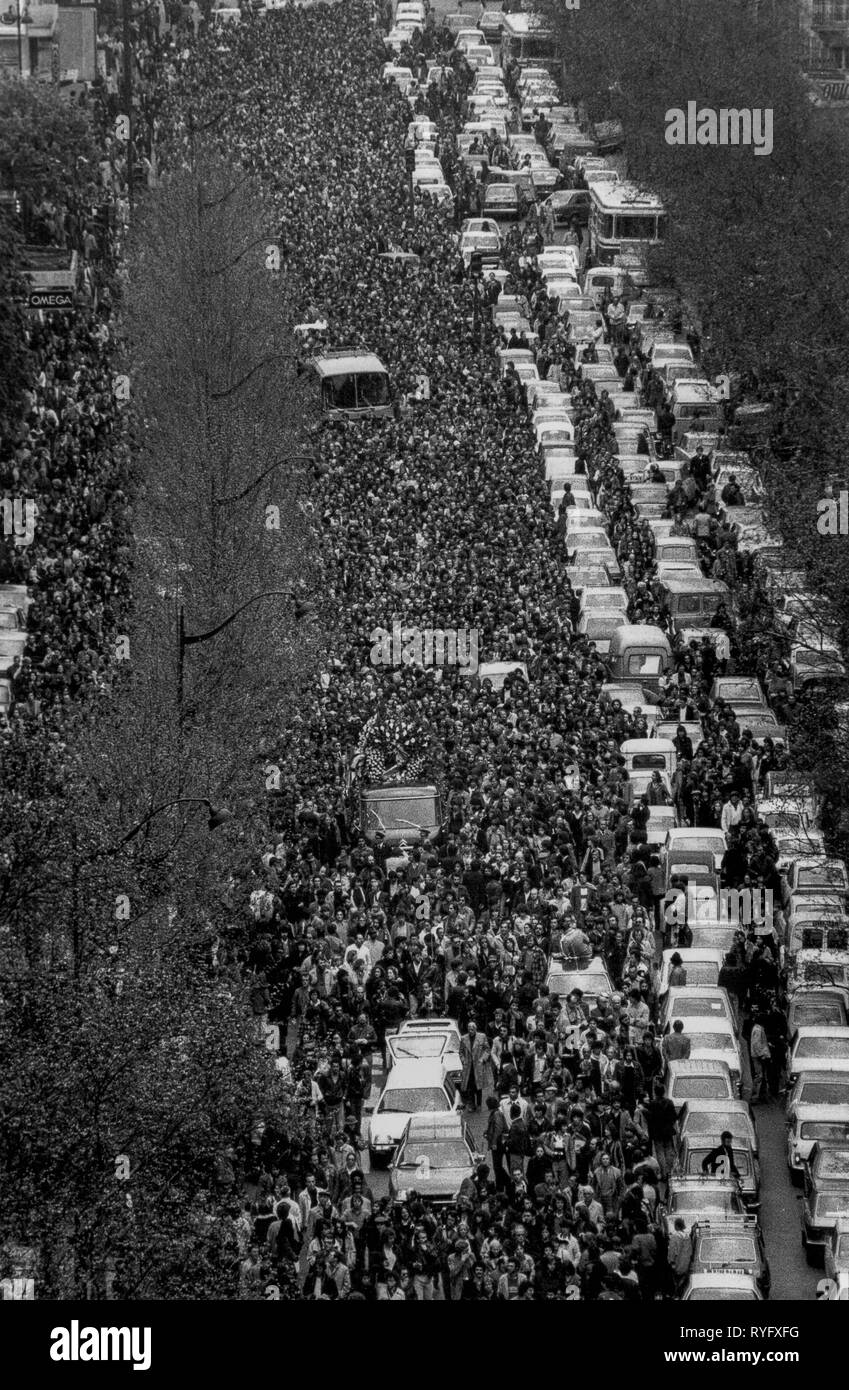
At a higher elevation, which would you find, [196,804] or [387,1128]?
[196,804]

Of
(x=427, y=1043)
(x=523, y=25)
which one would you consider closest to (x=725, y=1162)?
(x=427, y=1043)

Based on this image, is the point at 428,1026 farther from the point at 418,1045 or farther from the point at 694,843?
the point at 694,843

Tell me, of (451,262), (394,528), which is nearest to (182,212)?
(451,262)

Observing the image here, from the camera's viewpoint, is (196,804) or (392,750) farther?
(392,750)

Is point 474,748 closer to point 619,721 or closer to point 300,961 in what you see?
point 619,721

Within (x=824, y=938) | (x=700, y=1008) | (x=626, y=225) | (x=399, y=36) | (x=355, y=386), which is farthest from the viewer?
(x=399, y=36)

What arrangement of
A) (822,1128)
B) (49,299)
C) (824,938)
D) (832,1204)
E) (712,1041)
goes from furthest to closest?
(49,299)
(824,938)
(712,1041)
(822,1128)
(832,1204)
